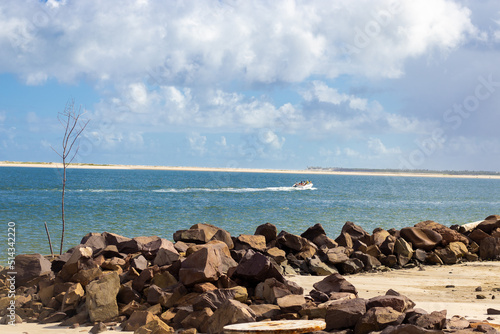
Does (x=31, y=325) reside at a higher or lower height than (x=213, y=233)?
lower

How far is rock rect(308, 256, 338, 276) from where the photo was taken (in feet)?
42.9

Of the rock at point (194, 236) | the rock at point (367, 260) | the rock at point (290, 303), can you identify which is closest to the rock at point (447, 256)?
the rock at point (367, 260)

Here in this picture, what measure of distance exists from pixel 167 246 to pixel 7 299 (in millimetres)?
3288

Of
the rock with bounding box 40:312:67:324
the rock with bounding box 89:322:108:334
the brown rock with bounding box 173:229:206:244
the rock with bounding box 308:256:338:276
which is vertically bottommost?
the rock with bounding box 40:312:67:324

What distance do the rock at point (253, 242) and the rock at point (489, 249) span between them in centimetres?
738

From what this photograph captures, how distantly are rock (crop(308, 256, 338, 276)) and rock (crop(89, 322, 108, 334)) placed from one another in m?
6.46

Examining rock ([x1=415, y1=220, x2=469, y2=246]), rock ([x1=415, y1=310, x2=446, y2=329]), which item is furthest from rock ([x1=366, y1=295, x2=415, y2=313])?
rock ([x1=415, y1=220, x2=469, y2=246])

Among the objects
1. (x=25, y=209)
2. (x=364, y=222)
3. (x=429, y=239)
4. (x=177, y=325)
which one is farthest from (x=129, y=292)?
(x=25, y=209)

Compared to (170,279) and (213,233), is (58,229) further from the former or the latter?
(170,279)

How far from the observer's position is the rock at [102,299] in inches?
336

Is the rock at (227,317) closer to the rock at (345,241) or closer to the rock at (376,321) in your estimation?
the rock at (376,321)

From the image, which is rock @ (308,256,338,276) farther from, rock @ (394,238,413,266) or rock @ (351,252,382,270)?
rock @ (394,238,413,266)

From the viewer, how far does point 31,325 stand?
28.4ft

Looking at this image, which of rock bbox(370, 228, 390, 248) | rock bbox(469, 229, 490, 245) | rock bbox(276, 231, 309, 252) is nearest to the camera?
rock bbox(276, 231, 309, 252)
